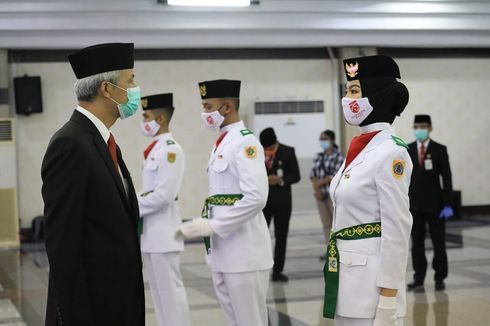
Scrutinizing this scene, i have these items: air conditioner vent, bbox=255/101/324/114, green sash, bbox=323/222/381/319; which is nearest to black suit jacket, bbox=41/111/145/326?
green sash, bbox=323/222/381/319

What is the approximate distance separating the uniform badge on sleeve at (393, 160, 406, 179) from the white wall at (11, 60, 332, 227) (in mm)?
10912

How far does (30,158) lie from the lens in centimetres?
1328

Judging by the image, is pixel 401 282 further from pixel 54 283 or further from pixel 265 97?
pixel 265 97

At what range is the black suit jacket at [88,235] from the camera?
260 cm

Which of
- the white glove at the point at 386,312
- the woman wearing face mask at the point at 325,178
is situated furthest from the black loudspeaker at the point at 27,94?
the white glove at the point at 386,312

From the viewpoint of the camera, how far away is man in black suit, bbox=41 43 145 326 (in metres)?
2.60


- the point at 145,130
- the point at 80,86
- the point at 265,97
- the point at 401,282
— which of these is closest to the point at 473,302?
the point at 145,130

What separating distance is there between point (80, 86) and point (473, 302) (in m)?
4.86

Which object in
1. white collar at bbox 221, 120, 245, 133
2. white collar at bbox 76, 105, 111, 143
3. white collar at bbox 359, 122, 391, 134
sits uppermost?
white collar at bbox 76, 105, 111, 143

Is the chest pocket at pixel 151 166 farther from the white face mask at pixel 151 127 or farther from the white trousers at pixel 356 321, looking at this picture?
the white trousers at pixel 356 321

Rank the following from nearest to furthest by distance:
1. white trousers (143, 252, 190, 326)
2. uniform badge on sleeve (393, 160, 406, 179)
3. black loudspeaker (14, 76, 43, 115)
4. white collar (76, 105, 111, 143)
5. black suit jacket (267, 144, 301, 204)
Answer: white collar (76, 105, 111, 143) → uniform badge on sleeve (393, 160, 406, 179) → white trousers (143, 252, 190, 326) → black suit jacket (267, 144, 301, 204) → black loudspeaker (14, 76, 43, 115)

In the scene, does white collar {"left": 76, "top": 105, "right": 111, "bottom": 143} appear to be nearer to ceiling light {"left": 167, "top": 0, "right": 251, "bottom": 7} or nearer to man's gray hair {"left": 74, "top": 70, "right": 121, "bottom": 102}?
man's gray hair {"left": 74, "top": 70, "right": 121, "bottom": 102}

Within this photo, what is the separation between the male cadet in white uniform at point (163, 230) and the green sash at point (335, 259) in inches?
87.4

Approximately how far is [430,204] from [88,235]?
550 centimetres
